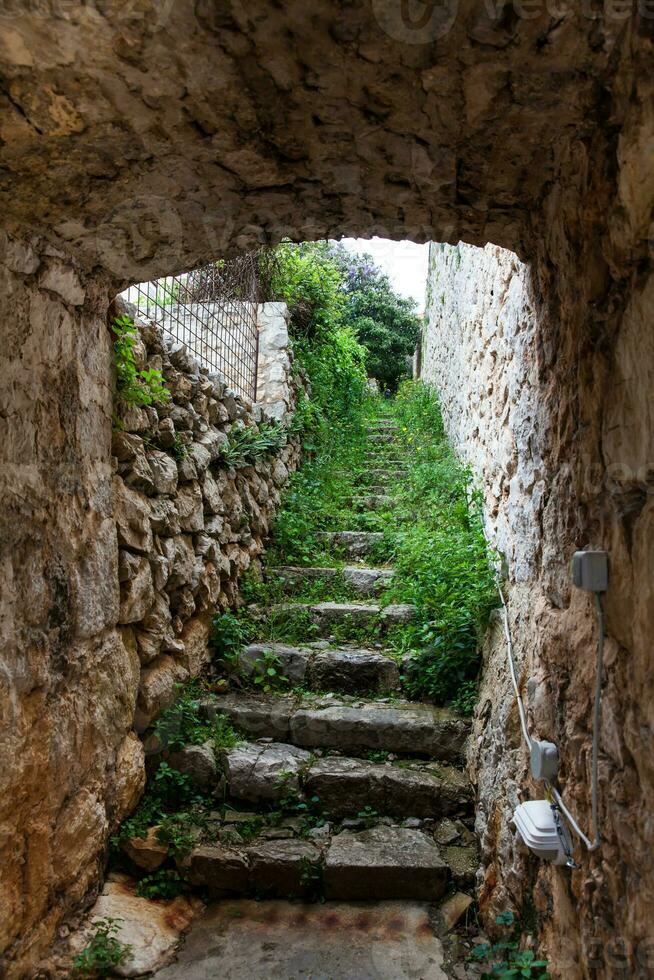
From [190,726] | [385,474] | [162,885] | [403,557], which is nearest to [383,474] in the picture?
[385,474]

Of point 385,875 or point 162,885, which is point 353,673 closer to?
point 385,875

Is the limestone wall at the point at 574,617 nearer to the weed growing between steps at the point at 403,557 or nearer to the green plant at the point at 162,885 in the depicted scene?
the weed growing between steps at the point at 403,557

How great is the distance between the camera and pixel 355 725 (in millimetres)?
2938

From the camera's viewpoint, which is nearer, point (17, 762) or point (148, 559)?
point (17, 762)

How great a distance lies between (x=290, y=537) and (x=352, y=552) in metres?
0.45

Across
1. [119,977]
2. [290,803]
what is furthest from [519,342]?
[119,977]

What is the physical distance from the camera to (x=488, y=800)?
7.91 feet

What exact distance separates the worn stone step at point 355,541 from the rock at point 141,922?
2.45 m

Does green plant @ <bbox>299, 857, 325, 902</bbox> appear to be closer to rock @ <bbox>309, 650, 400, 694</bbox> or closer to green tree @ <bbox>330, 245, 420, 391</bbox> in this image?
rock @ <bbox>309, 650, 400, 694</bbox>

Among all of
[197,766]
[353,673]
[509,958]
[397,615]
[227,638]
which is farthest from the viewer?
[397,615]

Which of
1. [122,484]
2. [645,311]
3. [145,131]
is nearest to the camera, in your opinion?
[645,311]

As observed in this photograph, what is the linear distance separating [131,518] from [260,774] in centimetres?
122

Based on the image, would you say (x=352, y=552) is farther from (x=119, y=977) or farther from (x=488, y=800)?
(x=119, y=977)

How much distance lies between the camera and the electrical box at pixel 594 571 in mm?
1422
